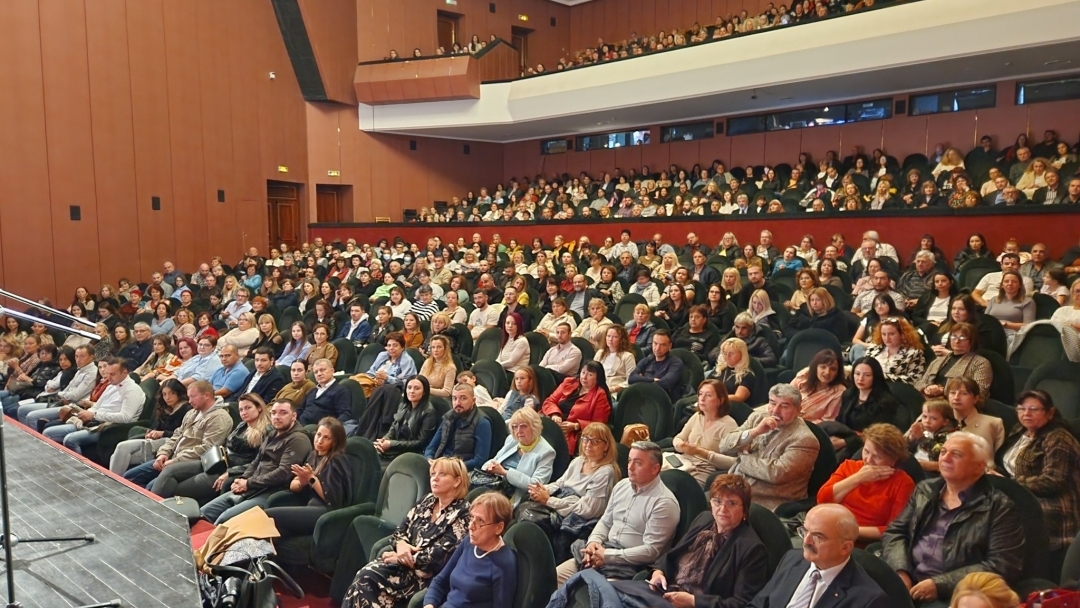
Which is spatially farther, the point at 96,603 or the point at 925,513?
the point at 96,603

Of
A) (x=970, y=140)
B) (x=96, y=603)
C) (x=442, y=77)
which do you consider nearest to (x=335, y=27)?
(x=442, y=77)

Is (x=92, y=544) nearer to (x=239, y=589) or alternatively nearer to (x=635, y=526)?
(x=239, y=589)

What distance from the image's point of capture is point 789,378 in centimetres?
435

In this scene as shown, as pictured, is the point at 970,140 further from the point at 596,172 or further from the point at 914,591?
the point at 914,591

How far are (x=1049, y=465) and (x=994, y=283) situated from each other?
3.30 meters

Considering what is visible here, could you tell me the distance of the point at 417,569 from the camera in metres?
3.06

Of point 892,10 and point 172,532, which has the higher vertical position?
point 892,10

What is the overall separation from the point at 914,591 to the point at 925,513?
0.27 metres

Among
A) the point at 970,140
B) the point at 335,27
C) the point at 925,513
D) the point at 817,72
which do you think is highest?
the point at 335,27

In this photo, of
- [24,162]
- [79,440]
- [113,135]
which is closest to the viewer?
[79,440]

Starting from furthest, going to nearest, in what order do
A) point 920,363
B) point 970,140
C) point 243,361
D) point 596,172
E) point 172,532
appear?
point 596,172
point 970,140
point 243,361
point 920,363
point 172,532

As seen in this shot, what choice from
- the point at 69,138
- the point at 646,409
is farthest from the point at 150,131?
the point at 646,409


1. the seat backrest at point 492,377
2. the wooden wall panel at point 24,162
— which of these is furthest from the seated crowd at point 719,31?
the seat backrest at point 492,377

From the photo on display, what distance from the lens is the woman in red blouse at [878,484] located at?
2.70 meters
